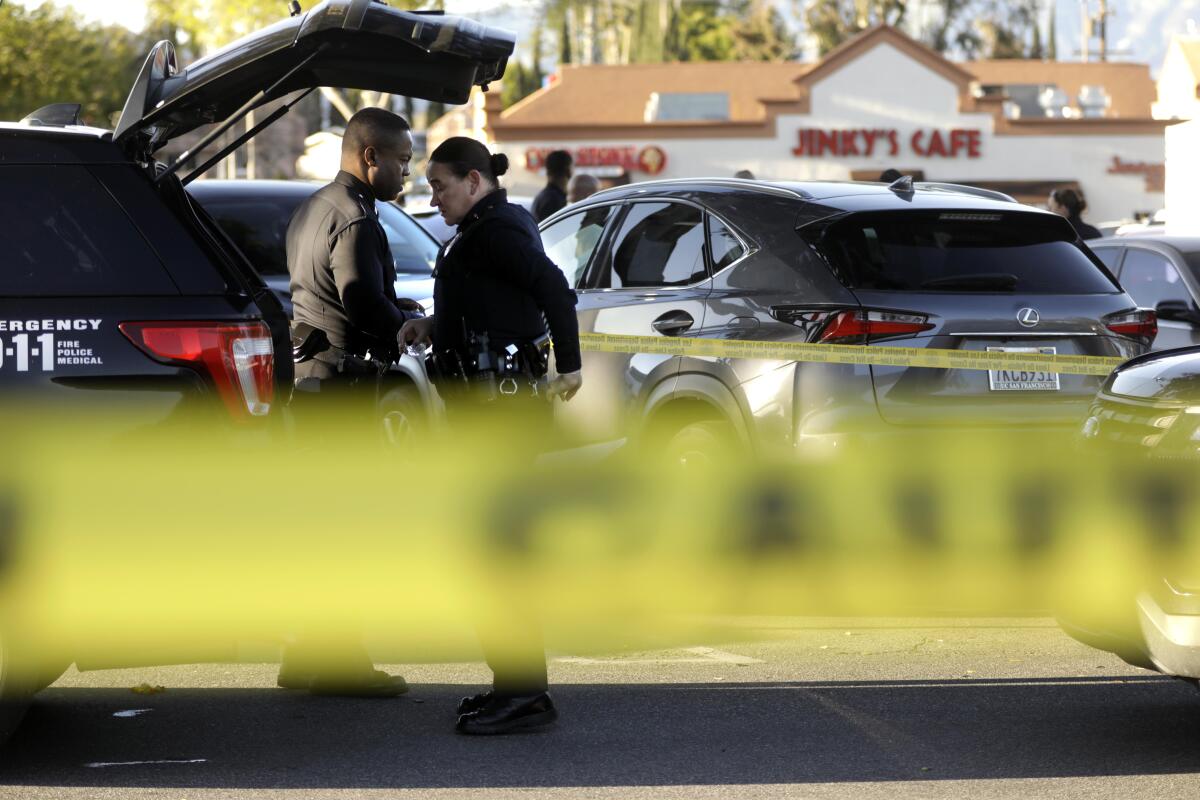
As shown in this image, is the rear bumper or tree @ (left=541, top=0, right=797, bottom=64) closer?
the rear bumper

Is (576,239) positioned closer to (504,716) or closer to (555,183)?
(504,716)

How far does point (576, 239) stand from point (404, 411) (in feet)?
5.25

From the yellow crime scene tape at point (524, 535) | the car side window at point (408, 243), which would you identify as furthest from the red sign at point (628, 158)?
the yellow crime scene tape at point (524, 535)

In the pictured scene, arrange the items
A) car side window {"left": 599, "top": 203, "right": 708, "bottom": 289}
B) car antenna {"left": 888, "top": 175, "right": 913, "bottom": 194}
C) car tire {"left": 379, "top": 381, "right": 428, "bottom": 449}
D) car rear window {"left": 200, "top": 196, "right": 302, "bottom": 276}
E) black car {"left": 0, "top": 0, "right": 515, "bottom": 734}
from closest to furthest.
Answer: black car {"left": 0, "top": 0, "right": 515, "bottom": 734} → car antenna {"left": 888, "top": 175, "right": 913, "bottom": 194} → car side window {"left": 599, "top": 203, "right": 708, "bottom": 289} → car tire {"left": 379, "top": 381, "right": 428, "bottom": 449} → car rear window {"left": 200, "top": 196, "right": 302, "bottom": 276}

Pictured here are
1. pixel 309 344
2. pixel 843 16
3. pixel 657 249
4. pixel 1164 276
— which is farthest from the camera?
pixel 843 16

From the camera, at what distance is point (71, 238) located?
5.10 metres

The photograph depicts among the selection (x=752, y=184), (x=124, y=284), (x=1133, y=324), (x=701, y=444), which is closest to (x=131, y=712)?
(x=124, y=284)

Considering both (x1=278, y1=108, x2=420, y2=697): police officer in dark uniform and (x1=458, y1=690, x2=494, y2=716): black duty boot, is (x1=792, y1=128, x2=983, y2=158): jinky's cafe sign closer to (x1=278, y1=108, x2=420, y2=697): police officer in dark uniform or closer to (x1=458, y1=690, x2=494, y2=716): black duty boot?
(x1=278, y1=108, x2=420, y2=697): police officer in dark uniform

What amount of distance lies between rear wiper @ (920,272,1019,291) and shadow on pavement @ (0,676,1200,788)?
5.94 ft

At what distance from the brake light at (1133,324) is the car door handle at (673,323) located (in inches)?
70.3

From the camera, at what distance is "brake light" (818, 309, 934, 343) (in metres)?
7.29

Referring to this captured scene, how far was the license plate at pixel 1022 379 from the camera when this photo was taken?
24.3 ft

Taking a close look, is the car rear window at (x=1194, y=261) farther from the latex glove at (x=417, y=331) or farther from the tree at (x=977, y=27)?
the tree at (x=977, y=27)

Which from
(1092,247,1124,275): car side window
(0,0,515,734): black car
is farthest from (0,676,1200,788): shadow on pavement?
(1092,247,1124,275): car side window
